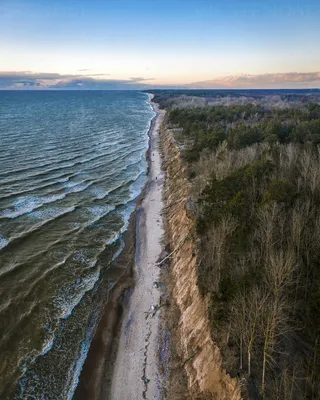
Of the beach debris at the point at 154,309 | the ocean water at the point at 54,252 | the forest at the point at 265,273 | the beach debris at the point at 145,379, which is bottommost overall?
the beach debris at the point at 145,379

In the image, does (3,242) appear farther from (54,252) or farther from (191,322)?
(191,322)

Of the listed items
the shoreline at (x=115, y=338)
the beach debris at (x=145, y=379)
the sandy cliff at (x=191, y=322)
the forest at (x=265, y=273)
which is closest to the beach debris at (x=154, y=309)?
the shoreline at (x=115, y=338)

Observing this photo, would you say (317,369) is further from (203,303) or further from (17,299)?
(17,299)

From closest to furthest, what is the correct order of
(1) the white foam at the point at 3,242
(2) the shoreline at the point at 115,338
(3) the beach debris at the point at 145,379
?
(2) the shoreline at the point at 115,338
(3) the beach debris at the point at 145,379
(1) the white foam at the point at 3,242

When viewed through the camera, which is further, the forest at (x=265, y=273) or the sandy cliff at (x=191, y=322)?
the sandy cliff at (x=191, y=322)

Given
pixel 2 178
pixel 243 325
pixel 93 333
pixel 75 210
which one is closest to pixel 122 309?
pixel 93 333

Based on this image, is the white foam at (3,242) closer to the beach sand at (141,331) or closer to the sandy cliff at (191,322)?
the beach sand at (141,331)
